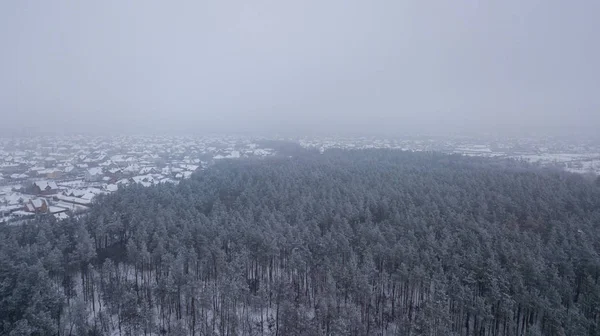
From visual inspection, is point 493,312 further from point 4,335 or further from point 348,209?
point 4,335

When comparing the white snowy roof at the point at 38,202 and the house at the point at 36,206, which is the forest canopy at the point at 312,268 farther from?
the white snowy roof at the point at 38,202

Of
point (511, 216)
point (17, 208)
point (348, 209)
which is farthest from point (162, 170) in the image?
point (511, 216)

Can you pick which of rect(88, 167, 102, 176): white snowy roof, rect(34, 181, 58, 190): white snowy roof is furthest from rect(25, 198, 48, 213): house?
rect(88, 167, 102, 176): white snowy roof

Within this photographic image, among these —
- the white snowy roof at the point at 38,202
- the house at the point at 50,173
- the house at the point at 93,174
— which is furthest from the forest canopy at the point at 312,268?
the house at the point at 50,173

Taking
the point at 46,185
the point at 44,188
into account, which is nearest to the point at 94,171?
the point at 46,185

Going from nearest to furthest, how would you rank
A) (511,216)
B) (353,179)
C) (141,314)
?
(141,314) < (511,216) < (353,179)

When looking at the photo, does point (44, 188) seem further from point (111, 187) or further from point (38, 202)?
point (111, 187)
